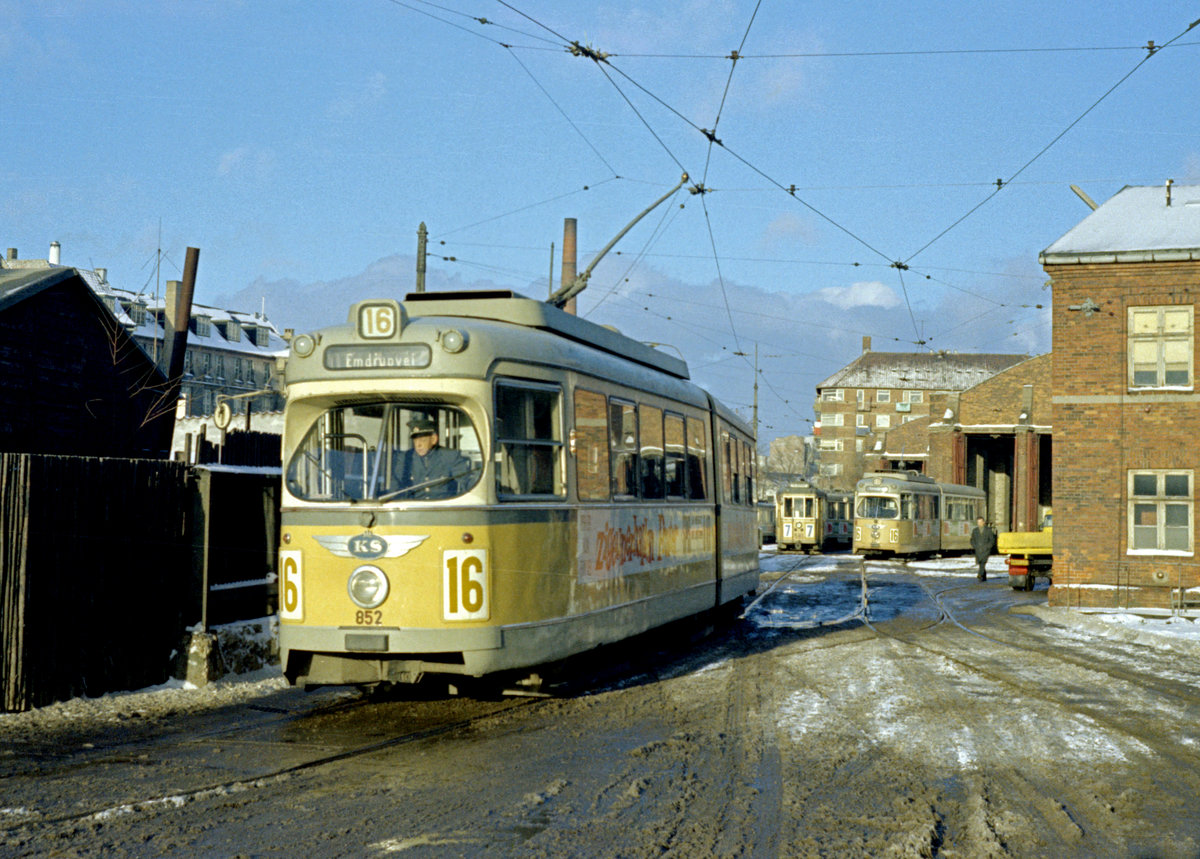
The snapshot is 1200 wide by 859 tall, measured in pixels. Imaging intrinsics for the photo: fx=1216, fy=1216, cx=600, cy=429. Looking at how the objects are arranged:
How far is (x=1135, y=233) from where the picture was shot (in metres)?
22.9

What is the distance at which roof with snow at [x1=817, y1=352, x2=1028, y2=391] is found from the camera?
4405 inches

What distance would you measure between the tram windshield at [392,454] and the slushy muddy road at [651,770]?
1.76 meters

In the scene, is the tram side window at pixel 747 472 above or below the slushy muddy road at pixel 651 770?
above

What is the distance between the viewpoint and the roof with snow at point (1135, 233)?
2198 centimetres

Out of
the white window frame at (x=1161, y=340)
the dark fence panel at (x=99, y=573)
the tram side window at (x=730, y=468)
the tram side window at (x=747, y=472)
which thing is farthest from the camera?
the white window frame at (x=1161, y=340)

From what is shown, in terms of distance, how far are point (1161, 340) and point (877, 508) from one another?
21358mm

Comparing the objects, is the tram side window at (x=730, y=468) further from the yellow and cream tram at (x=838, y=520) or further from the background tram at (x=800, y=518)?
the yellow and cream tram at (x=838, y=520)

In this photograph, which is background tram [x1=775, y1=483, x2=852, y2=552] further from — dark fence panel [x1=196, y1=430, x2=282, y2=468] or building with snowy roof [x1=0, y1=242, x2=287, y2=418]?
building with snowy roof [x1=0, y1=242, x2=287, y2=418]

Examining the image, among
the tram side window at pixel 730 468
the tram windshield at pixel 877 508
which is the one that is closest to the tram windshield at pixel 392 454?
the tram side window at pixel 730 468

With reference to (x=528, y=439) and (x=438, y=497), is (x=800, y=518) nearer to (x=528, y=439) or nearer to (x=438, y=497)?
(x=528, y=439)

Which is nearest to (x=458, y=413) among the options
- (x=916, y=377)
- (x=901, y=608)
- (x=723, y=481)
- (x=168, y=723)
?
(x=168, y=723)

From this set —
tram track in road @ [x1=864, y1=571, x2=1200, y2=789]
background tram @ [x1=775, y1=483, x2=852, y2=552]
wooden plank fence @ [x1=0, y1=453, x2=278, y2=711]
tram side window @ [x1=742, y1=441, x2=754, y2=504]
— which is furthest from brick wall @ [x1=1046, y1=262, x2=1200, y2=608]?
background tram @ [x1=775, y1=483, x2=852, y2=552]

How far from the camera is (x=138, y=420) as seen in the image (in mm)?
28938

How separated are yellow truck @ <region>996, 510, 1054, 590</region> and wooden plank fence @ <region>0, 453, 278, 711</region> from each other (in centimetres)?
1974
